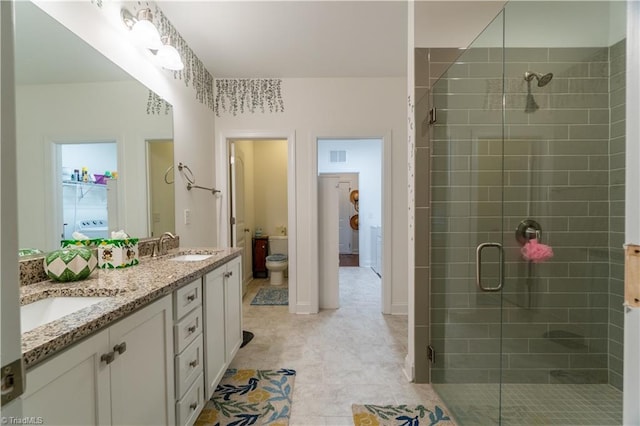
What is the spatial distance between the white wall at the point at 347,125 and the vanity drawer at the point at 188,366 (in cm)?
174

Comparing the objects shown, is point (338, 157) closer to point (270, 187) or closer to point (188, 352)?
point (270, 187)

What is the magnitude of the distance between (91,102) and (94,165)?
34 cm

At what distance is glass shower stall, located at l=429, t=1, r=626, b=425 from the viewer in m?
1.59

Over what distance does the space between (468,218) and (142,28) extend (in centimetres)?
245

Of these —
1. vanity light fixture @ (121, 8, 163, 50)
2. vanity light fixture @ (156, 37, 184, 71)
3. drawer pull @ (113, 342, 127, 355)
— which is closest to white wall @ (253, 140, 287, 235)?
vanity light fixture @ (156, 37, 184, 71)

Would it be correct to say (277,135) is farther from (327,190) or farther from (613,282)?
(613,282)

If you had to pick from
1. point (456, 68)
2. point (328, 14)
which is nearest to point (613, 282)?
point (456, 68)

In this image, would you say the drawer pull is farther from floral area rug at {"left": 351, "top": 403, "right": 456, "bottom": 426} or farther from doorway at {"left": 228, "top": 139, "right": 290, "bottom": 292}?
doorway at {"left": 228, "top": 139, "right": 290, "bottom": 292}

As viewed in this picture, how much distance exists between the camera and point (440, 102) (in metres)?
1.76

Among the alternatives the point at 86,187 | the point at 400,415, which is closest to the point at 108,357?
the point at 86,187

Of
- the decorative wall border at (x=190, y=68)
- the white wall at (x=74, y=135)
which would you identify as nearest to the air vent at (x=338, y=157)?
the decorative wall border at (x=190, y=68)

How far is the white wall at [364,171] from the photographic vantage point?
5578 millimetres

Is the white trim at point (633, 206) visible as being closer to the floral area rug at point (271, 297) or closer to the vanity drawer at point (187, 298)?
the vanity drawer at point (187, 298)

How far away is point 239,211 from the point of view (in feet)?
12.1
